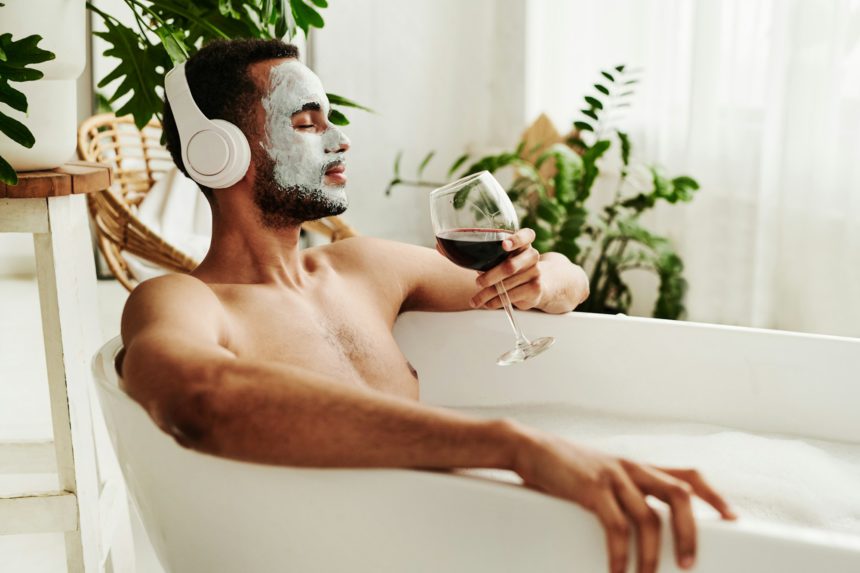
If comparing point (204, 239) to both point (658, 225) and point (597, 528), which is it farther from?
point (597, 528)

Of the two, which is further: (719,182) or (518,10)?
(518,10)

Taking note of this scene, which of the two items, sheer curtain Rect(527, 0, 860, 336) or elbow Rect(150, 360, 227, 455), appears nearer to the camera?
elbow Rect(150, 360, 227, 455)

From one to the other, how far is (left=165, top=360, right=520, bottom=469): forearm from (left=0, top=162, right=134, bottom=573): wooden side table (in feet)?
2.29

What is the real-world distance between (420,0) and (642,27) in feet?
4.16

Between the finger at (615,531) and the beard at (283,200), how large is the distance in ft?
2.53

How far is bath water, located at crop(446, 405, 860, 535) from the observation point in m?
1.24

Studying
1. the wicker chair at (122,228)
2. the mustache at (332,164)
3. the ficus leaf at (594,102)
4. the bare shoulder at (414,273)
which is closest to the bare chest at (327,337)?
the bare shoulder at (414,273)

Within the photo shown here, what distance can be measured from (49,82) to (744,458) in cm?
120

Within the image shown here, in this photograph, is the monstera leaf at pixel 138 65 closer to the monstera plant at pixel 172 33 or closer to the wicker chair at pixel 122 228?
the monstera plant at pixel 172 33

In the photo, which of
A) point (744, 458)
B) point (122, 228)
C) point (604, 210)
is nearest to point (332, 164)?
point (744, 458)

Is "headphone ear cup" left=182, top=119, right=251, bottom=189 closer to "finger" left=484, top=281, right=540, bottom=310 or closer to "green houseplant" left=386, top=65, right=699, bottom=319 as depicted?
"finger" left=484, top=281, right=540, bottom=310

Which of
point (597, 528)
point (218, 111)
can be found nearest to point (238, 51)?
point (218, 111)

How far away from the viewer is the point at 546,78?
13.3 feet

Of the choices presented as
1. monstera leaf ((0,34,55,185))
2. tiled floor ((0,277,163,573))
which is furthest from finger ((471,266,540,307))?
tiled floor ((0,277,163,573))
